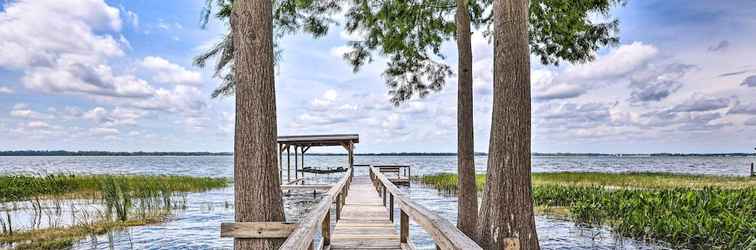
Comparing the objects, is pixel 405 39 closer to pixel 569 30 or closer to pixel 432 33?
pixel 432 33

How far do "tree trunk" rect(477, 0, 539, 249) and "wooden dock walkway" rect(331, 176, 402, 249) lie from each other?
5.20ft

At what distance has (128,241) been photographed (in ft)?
35.8

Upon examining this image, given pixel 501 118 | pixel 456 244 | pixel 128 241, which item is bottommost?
pixel 128 241

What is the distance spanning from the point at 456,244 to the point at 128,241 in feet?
32.4

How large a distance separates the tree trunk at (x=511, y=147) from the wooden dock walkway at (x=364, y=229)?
5.20ft

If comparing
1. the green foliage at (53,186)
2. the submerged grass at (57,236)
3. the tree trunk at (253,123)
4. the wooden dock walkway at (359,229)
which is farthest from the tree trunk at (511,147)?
the green foliage at (53,186)

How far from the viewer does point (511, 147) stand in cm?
558

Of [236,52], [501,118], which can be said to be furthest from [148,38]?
[501,118]

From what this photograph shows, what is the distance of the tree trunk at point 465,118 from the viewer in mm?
8852

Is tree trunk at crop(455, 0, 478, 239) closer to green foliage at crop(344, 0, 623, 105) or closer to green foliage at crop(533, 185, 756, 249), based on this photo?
green foliage at crop(344, 0, 623, 105)

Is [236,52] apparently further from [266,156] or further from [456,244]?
[456,244]

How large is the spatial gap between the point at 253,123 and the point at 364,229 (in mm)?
3696

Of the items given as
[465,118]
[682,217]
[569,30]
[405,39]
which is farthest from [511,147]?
[682,217]

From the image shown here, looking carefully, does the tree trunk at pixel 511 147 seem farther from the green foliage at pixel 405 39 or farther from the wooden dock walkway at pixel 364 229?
the green foliage at pixel 405 39
